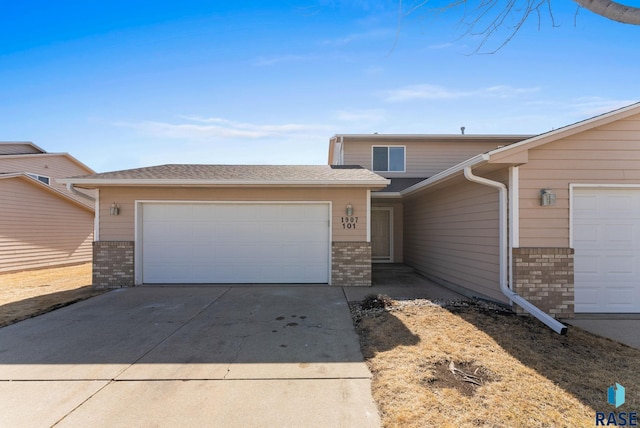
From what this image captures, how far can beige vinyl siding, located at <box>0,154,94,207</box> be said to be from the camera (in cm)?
1193

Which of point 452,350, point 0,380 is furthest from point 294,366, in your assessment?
point 0,380

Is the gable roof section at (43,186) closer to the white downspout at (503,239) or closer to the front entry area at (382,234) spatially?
the front entry area at (382,234)

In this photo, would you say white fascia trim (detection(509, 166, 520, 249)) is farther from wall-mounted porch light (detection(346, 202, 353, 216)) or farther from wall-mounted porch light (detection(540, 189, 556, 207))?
wall-mounted porch light (detection(346, 202, 353, 216))

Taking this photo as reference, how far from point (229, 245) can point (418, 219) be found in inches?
239

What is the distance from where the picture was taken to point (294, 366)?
339 cm

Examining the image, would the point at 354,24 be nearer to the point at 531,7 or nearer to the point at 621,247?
the point at 531,7

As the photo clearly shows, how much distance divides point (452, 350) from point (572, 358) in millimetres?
1356

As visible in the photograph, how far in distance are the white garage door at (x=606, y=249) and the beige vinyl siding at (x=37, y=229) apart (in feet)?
52.2

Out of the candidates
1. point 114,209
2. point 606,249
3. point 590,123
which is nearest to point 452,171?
point 590,123

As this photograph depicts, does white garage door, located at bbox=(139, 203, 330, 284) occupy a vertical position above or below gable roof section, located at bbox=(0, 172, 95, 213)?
below

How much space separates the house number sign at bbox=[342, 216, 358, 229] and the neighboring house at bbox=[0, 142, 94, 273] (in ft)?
25.8

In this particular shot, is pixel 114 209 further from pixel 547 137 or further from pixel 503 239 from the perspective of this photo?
pixel 547 137

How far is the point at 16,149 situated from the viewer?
552 inches

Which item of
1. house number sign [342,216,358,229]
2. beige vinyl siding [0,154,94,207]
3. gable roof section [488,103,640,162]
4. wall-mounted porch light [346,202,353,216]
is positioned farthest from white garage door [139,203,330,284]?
beige vinyl siding [0,154,94,207]
